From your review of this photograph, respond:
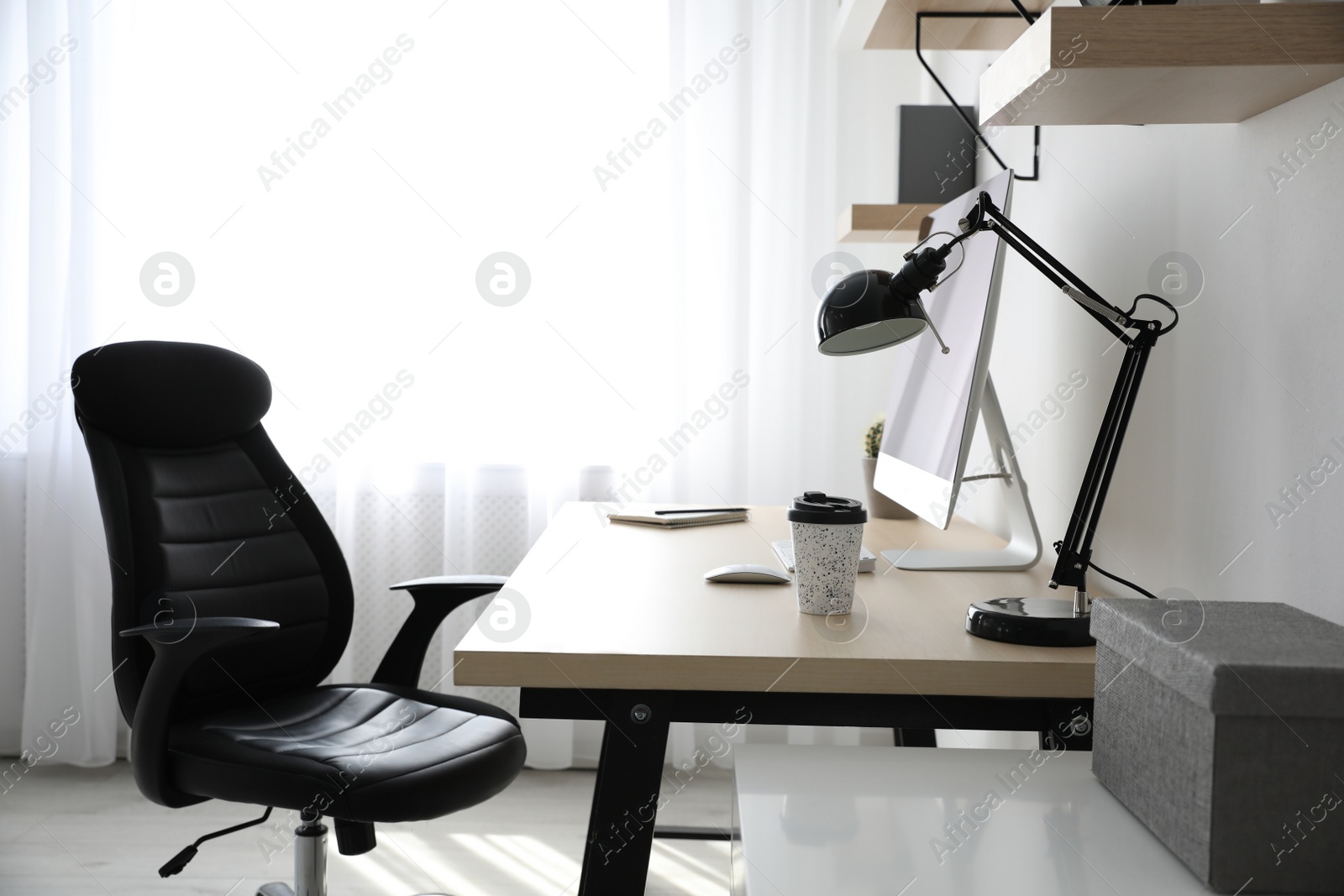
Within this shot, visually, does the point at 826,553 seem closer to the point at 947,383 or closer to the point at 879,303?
the point at 879,303

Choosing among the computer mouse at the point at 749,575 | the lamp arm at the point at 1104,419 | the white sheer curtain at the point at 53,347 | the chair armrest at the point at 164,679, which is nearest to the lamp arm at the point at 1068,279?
the lamp arm at the point at 1104,419

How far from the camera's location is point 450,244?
2.81 m

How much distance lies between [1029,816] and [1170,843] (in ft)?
0.28

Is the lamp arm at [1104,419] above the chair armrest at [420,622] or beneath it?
above

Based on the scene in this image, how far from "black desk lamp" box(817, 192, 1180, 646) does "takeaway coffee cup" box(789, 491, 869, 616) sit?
137 mm

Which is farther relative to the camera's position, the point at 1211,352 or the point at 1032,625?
the point at 1211,352

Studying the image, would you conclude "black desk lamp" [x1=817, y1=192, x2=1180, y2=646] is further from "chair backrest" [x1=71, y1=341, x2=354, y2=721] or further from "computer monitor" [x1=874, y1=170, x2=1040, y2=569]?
"chair backrest" [x1=71, y1=341, x2=354, y2=721]

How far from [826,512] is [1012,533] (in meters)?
0.48

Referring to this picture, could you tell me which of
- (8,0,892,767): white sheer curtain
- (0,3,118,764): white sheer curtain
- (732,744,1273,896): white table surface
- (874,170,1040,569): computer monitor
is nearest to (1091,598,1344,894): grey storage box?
(732,744,1273,896): white table surface

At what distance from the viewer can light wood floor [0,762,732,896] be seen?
7.02 feet

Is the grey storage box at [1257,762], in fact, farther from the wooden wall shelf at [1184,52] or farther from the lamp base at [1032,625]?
the wooden wall shelf at [1184,52]

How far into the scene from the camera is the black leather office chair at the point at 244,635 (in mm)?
1395

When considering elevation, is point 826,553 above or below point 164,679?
above

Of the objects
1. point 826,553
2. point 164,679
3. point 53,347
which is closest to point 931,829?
point 826,553
